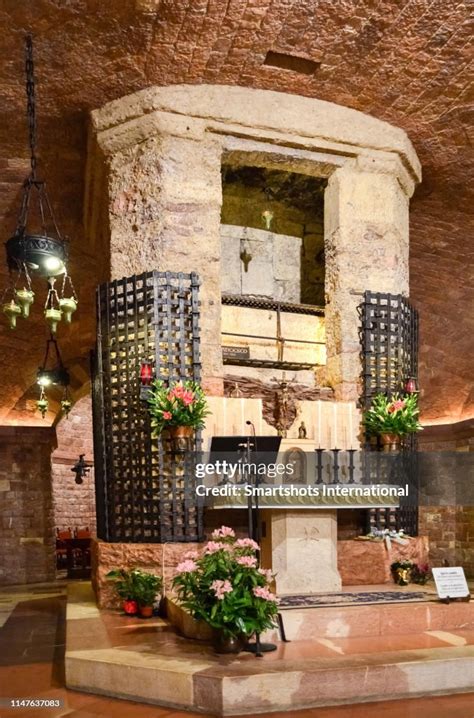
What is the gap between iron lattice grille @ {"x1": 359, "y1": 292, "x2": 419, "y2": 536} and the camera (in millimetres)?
7508

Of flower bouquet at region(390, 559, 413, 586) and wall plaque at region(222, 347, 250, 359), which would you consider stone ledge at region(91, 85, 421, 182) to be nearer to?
wall plaque at region(222, 347, 250, 359)

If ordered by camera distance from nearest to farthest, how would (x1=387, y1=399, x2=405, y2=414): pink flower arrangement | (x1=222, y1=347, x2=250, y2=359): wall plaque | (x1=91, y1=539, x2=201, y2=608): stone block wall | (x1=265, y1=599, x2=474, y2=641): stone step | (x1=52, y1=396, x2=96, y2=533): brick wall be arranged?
(x1=265, y1=599, x2=474, y2=641): stone step, (x1=91, y1=539, x2=201, y2=608): stone block wall, (x1=387, y1=399, x2=405, y2=414): pink flower arrangement, (x1=222, y1=347, x2=250, y2=359): wall plaque, (x1=52, y1=396, x2=96, y2=533): brick wall

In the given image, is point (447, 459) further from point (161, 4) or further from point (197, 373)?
point (161, 4)

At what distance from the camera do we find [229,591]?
476cm

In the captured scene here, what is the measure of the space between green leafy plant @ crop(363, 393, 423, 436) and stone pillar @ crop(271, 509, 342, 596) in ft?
4.55

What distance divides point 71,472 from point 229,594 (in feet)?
36.1

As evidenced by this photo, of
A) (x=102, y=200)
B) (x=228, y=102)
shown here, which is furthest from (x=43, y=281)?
(x=228, y=102)

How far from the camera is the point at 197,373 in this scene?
6898mm

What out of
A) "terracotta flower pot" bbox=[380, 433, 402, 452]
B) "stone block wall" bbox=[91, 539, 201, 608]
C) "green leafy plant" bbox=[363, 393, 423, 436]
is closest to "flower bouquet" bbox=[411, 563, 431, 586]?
"terracotta flower pot" bbox=[380, 433, 402, 452]

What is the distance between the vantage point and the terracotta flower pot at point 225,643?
476 cm

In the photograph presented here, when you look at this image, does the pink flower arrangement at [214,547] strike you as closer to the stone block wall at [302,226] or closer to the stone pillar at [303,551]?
the stone pillar at [303,551]

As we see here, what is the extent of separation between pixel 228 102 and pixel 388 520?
483 cm

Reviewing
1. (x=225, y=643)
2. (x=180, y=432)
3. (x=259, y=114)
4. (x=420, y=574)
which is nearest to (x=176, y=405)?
(x=180, y=432)

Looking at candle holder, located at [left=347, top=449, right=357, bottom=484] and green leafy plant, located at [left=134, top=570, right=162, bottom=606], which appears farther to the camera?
candle holder, located at [left=347, top=449, right=357, bottom=484]
